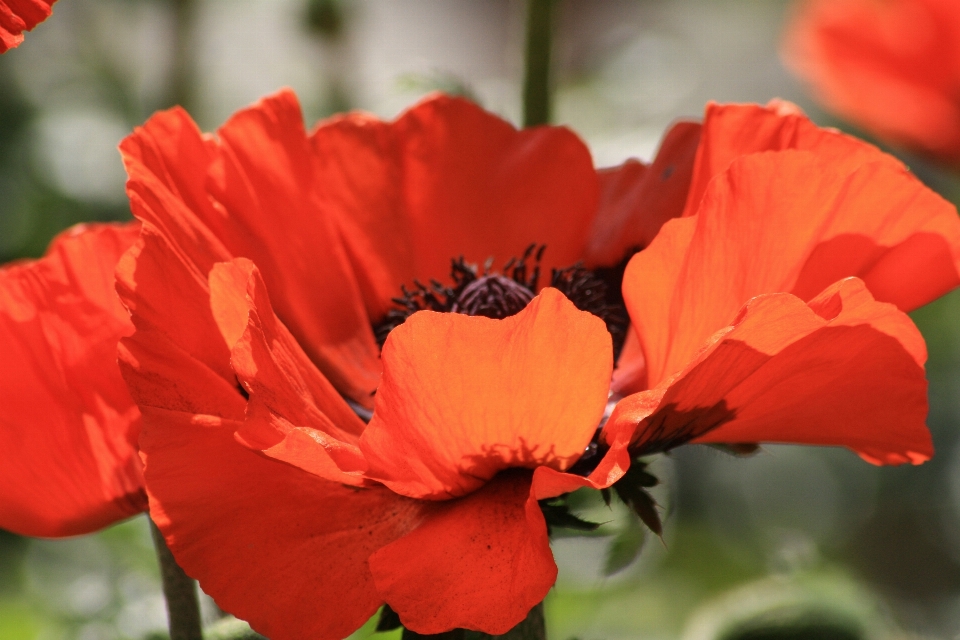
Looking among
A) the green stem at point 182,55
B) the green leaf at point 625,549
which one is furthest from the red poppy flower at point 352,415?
the green stem at point 182,55

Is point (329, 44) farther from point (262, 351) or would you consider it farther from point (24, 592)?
point (262, 351)

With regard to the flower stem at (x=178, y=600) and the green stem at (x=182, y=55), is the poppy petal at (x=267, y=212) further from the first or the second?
the green stem at (x=182, y=55)

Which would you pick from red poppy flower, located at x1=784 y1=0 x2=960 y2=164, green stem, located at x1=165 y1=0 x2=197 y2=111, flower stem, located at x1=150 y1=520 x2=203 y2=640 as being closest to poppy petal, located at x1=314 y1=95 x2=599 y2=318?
flower stem, located at x1=150 y1=520 x2=203 y2=640

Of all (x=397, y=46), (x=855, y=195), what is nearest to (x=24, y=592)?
(x=855, y=195)

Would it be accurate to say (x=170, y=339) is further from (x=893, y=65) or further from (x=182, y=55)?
(x=893, y=65)

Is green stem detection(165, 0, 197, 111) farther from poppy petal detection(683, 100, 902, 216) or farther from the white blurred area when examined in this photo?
poppy petal detection(683, 100, 902, 216)

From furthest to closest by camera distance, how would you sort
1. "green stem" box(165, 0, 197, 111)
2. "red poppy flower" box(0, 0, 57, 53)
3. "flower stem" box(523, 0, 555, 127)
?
"green stem" box(165, 0, 197, 111) → "flower stem" box(523, 0, 555, 127) → "red poppy flower" box(0, 0, 57, 53)
